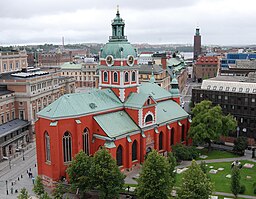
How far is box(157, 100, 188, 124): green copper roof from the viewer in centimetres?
7838

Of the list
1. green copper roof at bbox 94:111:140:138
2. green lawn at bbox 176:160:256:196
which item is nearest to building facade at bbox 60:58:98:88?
green copper roof at bbox 94:111:140:138

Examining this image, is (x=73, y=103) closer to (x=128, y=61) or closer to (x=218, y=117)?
(x=128, y=61)

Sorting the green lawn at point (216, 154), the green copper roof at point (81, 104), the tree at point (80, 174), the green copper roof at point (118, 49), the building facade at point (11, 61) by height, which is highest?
the green copper roof at point (118, 49)

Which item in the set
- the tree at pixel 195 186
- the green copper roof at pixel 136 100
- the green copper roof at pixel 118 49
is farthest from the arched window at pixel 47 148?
the tree at pixel 195 186

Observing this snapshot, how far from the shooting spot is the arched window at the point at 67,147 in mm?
62625

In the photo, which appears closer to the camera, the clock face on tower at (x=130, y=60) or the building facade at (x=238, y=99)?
the clock face on tower at (x=130, y=60)

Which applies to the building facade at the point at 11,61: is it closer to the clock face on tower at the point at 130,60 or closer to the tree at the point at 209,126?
the clock face on tower at the point at 130,60

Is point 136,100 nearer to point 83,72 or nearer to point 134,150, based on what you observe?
point 134,150

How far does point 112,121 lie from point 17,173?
2261 centimetres

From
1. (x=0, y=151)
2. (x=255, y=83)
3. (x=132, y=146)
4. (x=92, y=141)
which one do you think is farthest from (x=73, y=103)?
(x=255, y=83)

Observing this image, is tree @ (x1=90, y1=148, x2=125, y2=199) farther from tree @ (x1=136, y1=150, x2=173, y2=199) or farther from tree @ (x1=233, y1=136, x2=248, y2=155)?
tree @ (x1=233, y1=136, x2=248, y2=155)

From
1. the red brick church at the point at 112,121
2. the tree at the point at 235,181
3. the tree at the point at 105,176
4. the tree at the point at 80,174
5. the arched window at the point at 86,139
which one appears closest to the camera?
the tree at the point at 105,176

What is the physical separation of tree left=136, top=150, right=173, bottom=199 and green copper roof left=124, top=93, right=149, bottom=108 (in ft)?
73.1

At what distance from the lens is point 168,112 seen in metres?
81.4
